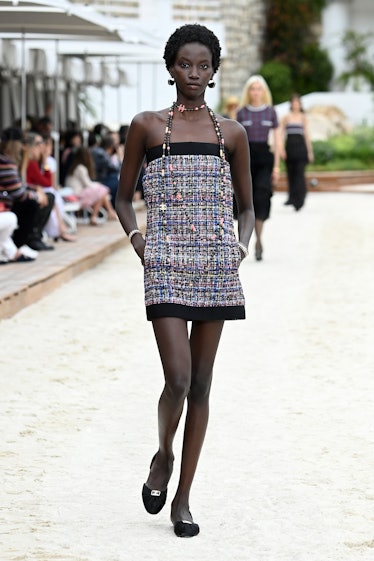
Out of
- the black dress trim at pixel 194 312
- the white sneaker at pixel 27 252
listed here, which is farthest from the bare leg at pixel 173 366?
the white sneaker at pixel 27 252

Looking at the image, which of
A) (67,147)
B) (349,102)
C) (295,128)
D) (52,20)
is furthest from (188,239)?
(349,102)

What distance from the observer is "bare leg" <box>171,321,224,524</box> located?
4.96m

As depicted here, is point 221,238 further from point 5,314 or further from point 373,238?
point 373,238

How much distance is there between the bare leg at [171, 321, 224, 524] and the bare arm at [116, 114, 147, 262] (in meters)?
0.34

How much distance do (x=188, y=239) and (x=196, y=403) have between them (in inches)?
22.0

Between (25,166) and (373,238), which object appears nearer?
(25,166)

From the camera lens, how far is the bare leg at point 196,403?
4.96 metres

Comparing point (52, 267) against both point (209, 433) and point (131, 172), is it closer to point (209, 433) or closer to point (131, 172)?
point (209, 433)

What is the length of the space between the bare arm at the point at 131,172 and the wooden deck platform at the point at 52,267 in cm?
515

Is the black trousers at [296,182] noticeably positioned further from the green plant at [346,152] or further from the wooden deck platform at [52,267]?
the green plant at [346,152]

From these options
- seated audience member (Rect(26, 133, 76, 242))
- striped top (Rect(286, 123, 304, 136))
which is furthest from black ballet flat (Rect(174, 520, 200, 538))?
striped top (Rect(286, 123, 304, 136))

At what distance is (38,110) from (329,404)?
48.6ft

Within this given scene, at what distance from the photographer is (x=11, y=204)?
1292 centimetres

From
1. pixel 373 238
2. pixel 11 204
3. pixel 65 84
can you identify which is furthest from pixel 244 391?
pixel 65 84
